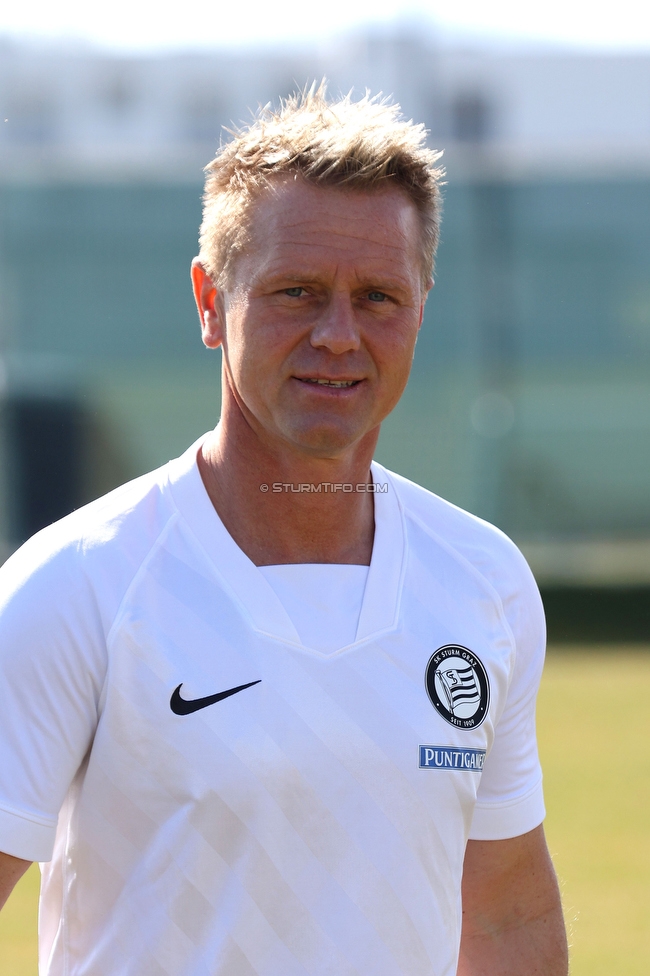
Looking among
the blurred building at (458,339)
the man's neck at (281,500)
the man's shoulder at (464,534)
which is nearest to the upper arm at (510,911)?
the man's shoulder at (464,534)

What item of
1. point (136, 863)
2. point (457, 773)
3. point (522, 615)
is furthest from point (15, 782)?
point (522, 615)

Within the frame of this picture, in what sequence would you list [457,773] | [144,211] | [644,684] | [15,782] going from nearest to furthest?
[15,782] → [457,773] → [644,684] → [144,211]

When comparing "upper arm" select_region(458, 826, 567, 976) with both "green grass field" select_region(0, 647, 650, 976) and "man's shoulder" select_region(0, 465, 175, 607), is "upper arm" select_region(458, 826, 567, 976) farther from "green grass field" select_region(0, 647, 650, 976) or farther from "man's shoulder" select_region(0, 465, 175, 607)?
"man's shoulder" select_region(0, 465, 175, 607)

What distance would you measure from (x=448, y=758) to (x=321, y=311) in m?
0.69

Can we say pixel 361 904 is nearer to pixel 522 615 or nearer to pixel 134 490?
pixel 522 615

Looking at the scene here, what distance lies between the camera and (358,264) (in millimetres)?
1857

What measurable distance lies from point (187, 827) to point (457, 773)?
42cm

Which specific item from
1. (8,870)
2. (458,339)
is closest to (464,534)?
(8,870)

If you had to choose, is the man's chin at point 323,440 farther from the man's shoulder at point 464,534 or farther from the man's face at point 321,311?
the man's shoulder at point 464,534

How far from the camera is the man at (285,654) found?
67.0 inches

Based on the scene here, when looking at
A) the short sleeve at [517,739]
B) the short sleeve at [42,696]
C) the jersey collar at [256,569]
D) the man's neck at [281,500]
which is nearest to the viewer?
the short sleeve at [42,696]

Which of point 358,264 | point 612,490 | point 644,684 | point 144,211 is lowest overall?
point 644,684

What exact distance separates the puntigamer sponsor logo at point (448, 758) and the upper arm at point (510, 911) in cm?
29

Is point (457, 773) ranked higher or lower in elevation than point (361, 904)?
higher
